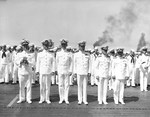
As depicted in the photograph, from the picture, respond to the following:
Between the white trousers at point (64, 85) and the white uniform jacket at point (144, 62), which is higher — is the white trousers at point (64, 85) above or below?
below

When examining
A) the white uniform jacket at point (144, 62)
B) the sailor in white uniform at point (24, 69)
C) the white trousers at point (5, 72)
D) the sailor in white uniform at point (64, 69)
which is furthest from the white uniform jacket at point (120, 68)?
the white trousers at point (5, 72)

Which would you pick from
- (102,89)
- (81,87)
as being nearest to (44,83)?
(81,87)

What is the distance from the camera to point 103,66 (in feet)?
31.5

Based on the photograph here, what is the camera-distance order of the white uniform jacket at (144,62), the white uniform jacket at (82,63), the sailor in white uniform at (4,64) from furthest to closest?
the sailor in white uniform at (4,64) < the white uniform jacket at (144,62) < the white uniform jacket at (82,63)

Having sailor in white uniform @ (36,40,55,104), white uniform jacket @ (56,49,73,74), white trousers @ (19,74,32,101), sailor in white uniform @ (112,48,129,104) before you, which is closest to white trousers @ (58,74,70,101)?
white uniform jacket @ (56,49,73,74)

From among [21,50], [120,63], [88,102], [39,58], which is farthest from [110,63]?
[21,50]

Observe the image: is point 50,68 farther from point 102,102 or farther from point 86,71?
point 102,102

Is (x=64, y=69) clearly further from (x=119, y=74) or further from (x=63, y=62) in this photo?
(x=119, y=74)

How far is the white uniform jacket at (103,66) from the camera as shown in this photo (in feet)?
31.3

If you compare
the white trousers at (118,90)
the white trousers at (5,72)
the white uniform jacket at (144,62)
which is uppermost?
the white uniform jacket at (144,62)

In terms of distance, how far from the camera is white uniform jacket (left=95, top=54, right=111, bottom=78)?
9.55 metres

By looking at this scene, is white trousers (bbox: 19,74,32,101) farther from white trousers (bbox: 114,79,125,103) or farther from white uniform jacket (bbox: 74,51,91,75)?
white trousers (bbox: 114,79,125,103)

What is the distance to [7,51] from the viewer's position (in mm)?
13977

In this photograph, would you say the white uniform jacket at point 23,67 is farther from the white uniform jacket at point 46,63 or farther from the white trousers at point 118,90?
the white trousers at point 118,90
